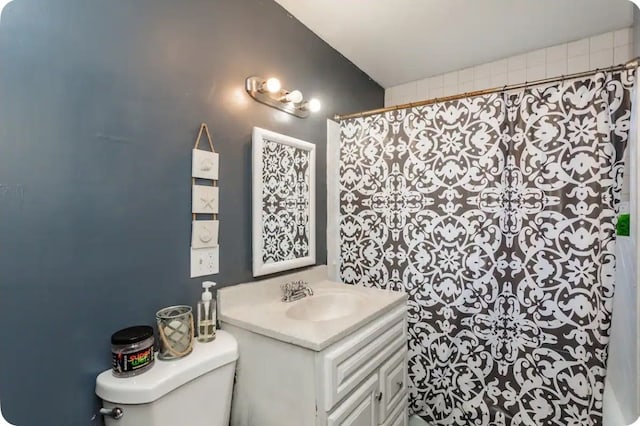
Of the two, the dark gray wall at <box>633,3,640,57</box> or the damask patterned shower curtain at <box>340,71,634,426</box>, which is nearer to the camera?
the damask patterned shower curtain at <box>340,71,634,426</box>

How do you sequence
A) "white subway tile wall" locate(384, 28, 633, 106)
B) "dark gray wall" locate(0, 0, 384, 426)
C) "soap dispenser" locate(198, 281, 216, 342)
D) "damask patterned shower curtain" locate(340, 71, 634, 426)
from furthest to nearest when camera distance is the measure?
"white subway tile wall" locate(384, 28, 633, 106) < "damask patterned shower curtain" locate(340, 71, 634, 426) < "soap dispenser" locate(198, 281, 216, 342) < "dark gray wall" locate(0, 0, 384, 426)

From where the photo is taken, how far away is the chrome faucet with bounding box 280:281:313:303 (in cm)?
153

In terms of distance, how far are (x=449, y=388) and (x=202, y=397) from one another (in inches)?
53.2

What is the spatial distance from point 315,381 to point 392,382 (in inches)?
23.9

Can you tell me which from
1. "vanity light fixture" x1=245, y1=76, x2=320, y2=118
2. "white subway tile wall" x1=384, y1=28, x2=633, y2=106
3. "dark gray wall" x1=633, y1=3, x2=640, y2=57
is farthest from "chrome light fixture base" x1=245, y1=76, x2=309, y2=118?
"dark gray wall" x1=633, y1=3, x2=640, y2=57

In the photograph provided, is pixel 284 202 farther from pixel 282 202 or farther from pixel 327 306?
pixel 327 306

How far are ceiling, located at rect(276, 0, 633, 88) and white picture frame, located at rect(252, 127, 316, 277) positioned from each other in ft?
2.43

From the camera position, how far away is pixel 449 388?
1672mm

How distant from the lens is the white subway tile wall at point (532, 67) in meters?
1.86

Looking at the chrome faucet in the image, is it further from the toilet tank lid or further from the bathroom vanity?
the toilet tank lid

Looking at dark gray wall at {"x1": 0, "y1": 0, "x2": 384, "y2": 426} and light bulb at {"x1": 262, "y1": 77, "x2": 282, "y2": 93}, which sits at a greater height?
light bulb at {"x1": 262, "y1": 77, "x2": 282, "y2": 93}

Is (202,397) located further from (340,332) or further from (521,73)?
(521,73)

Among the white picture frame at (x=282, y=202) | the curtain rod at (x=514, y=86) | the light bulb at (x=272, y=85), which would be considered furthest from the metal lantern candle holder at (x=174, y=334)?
the curtain rod at (x=514, y=86)

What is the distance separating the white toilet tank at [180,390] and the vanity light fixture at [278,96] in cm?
115
